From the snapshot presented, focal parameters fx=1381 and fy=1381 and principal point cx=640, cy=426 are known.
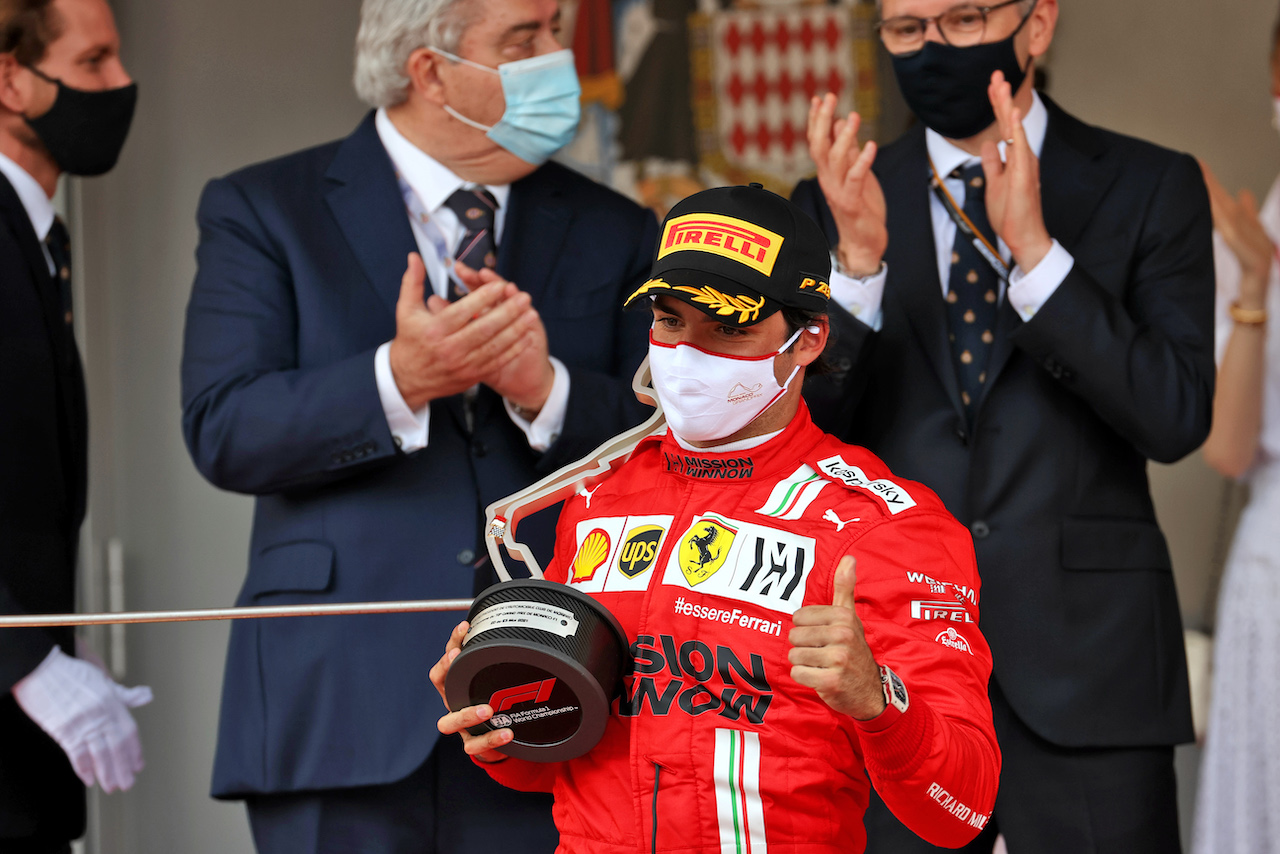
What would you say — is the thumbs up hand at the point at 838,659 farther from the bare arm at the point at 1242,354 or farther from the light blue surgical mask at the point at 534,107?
the bare arm at the point at 1242,354

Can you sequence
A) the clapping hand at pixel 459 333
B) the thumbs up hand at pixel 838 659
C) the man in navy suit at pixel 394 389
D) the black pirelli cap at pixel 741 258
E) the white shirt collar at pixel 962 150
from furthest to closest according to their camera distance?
the white shirt collar at pixel 962 150, the man in navy suit at pixel 394 389, the clapping hand at pixel 459 333, the black pirelli cap at pixel 741 258, the thumbs up hand at pixel 838 659

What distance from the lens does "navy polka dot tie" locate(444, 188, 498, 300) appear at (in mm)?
2582

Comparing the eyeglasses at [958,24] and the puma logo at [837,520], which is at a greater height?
the eyeglasses at [958,24]

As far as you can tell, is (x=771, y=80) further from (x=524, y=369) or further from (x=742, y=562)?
(x=742, y=562)

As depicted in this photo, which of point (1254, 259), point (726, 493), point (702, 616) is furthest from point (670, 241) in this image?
point (1254, 259)

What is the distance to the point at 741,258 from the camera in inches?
68.2

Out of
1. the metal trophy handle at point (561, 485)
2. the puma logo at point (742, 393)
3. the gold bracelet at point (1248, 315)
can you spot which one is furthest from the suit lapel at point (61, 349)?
the gold bracelet at point (1248, 315)

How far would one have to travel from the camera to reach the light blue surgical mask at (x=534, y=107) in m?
2.65

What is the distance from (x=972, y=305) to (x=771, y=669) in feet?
3.31

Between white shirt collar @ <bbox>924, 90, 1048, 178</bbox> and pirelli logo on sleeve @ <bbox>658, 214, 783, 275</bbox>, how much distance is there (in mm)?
897

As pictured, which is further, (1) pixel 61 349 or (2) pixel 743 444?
(1) pixel 61 349

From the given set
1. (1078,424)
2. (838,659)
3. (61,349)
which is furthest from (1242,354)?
(61,349)

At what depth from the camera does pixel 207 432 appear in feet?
7.84

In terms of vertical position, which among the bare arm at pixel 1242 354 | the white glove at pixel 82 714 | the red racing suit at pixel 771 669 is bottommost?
the white glove at pixel 82 714
